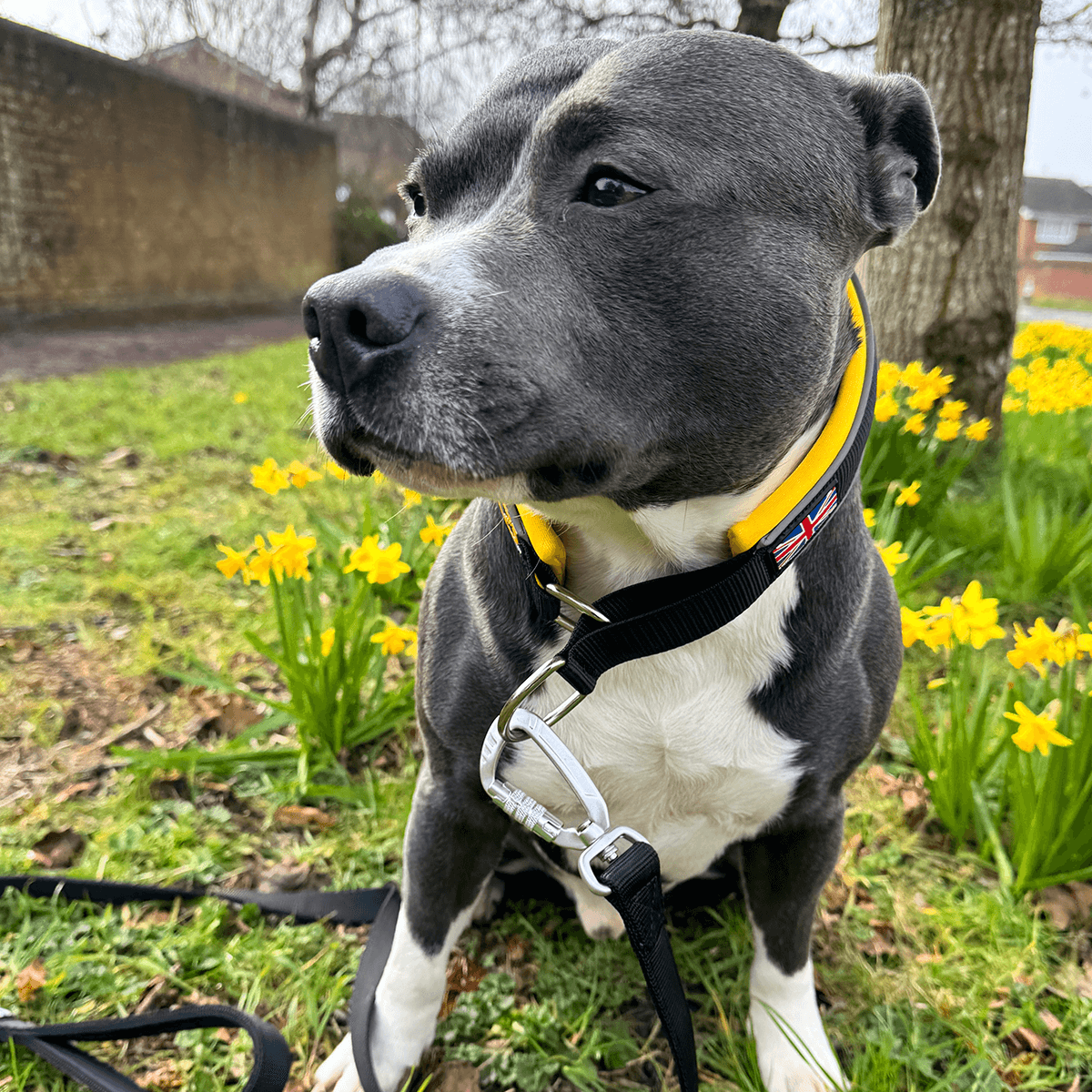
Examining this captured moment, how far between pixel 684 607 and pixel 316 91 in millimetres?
21990

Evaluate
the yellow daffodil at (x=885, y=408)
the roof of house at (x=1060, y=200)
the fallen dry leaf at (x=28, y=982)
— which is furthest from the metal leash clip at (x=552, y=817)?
Result: the roof of house at (x=1060, y=200)

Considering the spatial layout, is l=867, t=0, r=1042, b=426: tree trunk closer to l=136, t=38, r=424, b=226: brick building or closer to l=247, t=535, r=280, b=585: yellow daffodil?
l=247, t=535, r=280, b=585: yellow daffodil

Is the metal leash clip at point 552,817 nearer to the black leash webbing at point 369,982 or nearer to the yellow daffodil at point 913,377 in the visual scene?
the black leash webbing at point 369,982

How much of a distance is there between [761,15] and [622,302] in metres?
8.58

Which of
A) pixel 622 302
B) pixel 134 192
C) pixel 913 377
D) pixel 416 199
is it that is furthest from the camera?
pixel 134 192

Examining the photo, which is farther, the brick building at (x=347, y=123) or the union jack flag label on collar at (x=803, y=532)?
the brick building at (x=347, y=123)

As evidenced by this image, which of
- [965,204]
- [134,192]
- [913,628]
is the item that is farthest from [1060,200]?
[913,628]

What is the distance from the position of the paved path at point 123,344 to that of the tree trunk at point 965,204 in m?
6.47

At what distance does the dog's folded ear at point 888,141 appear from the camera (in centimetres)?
138

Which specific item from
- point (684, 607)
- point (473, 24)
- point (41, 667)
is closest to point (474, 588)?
point (684, 607)

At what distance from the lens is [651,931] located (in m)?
1.28

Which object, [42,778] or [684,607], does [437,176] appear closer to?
[684,607]

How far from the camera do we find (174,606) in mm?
3262

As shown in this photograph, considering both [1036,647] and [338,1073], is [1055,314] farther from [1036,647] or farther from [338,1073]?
[338,1073]
